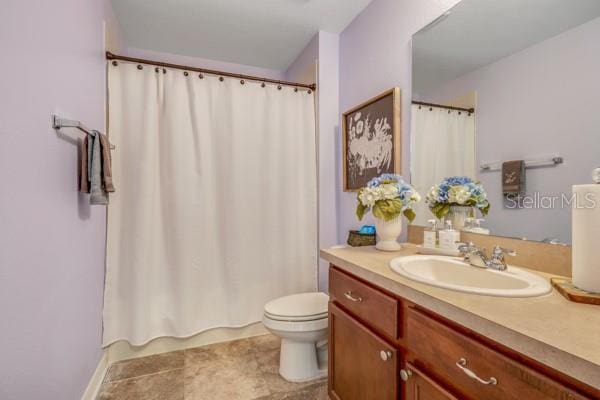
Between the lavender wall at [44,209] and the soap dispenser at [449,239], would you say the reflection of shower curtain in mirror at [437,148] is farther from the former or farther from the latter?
the lavender wall at [44,209]

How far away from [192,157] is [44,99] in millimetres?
993

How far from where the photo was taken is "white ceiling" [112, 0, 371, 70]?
1.91 meters

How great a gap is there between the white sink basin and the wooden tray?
3 centimetres

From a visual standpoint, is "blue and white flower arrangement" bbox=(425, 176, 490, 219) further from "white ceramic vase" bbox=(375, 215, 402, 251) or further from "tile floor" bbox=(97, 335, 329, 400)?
"tile floor" bbox=(97, 335, 329, 400)

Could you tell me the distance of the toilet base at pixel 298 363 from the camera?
1.63m

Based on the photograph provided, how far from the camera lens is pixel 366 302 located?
41.4 inches

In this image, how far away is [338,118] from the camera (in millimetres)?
2307

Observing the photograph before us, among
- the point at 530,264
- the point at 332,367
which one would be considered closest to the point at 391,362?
the point at 332,367

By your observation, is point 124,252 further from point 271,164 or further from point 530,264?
point 530,264

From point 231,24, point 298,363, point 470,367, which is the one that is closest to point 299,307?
point 298,363

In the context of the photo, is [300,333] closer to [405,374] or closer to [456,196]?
[405,374]

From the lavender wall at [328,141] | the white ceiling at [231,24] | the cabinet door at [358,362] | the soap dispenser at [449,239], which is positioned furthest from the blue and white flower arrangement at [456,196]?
the white ceiling at [231,24]

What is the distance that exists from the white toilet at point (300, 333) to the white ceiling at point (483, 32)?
139 cm

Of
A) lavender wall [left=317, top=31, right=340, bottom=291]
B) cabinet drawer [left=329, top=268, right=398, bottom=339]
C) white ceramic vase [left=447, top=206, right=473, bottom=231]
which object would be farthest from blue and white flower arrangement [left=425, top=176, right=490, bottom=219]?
lavender wall [left=317, top=31, right=340, bottom=291]
